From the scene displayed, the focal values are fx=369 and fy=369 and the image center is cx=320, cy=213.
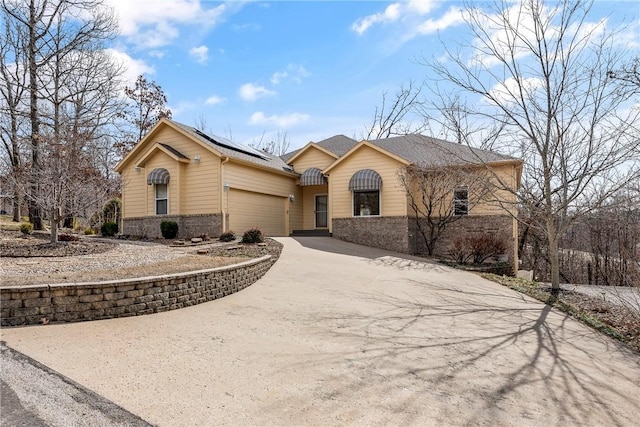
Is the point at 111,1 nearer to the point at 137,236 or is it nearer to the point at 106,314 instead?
the point at 137,236

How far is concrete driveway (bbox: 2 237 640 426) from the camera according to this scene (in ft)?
11.7

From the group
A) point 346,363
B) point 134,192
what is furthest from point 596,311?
point 134,192

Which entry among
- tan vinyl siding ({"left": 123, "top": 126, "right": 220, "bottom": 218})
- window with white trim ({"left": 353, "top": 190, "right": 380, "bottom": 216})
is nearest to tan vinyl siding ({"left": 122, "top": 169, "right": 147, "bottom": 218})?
tan vinyl siding ({"left": 123, "top": 126, "right": 220, "bottom": 218})

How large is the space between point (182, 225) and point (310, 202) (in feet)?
25.0

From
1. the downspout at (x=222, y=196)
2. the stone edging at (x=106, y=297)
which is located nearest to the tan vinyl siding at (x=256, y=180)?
the downspout at (x=222, y=196)

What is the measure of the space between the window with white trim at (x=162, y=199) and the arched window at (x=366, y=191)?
355 inches

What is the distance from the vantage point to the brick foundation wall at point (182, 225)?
16.8 meters

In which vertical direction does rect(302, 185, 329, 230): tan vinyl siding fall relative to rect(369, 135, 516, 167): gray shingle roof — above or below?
below

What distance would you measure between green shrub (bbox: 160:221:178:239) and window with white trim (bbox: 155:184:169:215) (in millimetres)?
956

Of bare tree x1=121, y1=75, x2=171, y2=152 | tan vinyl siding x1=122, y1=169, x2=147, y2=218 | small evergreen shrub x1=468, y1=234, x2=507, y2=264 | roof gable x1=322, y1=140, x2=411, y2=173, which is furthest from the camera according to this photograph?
bare tree x1=121, y1=75, x2=171, y2=152

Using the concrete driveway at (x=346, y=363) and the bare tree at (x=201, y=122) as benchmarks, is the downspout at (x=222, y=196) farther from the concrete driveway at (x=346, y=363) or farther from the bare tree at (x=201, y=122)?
the bare tree at (x=201, y=122)

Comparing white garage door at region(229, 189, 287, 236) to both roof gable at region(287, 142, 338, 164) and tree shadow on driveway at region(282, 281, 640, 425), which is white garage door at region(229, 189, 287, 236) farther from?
tree shadow on driveway at region(282, 281, 640, 425)

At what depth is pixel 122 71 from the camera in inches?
957

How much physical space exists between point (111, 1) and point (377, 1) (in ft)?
57.2
